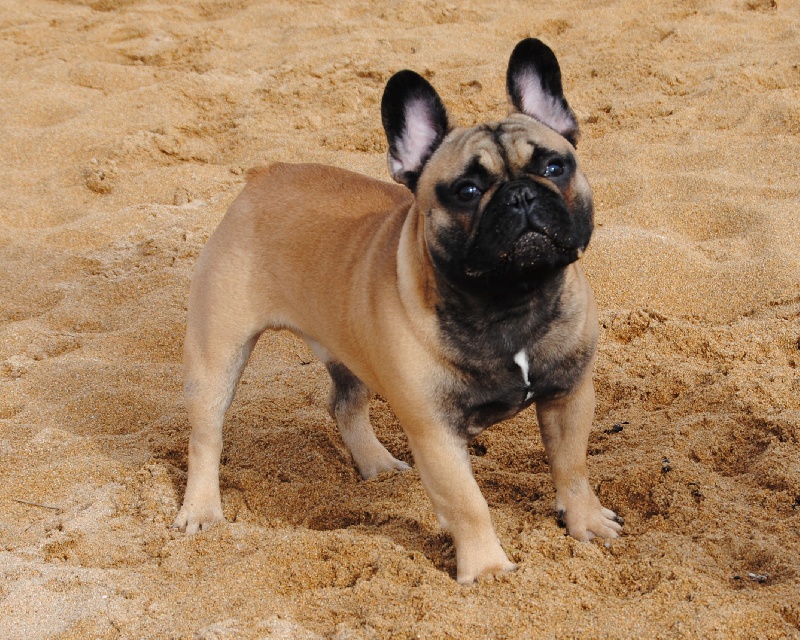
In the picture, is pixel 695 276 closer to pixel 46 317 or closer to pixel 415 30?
pixel 46 317

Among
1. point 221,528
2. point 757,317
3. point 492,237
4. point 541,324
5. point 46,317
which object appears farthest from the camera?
point 46,317

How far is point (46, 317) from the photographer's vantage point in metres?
5.20

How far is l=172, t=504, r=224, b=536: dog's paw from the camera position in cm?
354

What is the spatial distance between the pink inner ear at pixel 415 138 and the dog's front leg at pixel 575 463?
2.86 ft

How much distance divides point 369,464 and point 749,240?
2.23m

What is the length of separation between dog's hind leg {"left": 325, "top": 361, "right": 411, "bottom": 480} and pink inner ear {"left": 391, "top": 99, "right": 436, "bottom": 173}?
1.10m

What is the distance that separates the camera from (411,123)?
3.23m

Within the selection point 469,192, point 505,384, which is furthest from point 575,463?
point 469,192

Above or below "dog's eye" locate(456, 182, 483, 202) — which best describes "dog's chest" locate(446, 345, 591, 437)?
below

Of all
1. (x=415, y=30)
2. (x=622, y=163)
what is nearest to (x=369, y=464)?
(x=622, y=163)

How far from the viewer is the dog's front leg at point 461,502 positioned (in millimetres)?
2941

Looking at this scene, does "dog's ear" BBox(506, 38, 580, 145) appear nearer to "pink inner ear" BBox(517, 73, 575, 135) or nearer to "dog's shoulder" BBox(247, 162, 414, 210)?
"pink inner ear" BBox(517, 73, 575, 135)

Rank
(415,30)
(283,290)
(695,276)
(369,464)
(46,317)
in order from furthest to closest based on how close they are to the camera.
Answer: (415,30) < (46,317) < (695,276) < (369,464) < (283,290)

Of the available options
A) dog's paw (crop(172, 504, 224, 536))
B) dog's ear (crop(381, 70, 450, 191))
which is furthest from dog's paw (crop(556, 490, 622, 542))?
dog's paw (crop(172, 504, 224, 536))
